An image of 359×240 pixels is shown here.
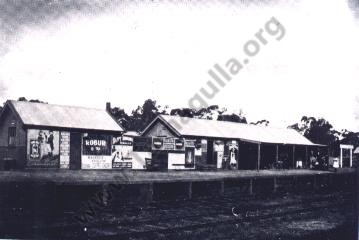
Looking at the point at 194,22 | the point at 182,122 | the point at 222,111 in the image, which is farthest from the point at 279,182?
the point at 222,111

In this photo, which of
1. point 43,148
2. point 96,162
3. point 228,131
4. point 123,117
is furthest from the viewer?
point 123,117

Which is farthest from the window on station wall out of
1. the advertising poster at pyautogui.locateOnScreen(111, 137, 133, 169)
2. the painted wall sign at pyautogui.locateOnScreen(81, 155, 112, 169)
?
the advertising poster at pyautogui.locateOnScreen(111, 137, 133, 169)

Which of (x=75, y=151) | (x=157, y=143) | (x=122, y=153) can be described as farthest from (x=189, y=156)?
(x=75, y=151)

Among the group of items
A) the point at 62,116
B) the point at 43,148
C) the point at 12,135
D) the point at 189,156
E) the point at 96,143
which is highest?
the point at 62,116

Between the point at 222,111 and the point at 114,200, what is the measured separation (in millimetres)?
53320

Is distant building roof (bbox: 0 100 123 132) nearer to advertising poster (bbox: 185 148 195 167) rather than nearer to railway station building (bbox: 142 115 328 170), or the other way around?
railway station building (bbox: 142 115 328 170)

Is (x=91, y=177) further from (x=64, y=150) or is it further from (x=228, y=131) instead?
(x=228, y=131)

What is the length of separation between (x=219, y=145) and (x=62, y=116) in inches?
495

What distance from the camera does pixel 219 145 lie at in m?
33.0

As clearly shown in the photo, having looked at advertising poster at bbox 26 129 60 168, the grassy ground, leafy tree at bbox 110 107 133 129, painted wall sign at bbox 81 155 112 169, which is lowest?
the grassy ground

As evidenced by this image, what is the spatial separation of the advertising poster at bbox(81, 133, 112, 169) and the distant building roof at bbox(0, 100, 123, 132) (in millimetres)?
670

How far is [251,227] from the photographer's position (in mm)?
11852

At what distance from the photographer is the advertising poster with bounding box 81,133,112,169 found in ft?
88.9

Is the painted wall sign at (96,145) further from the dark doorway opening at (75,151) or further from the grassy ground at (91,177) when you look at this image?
the grassy ground at (91,177)
